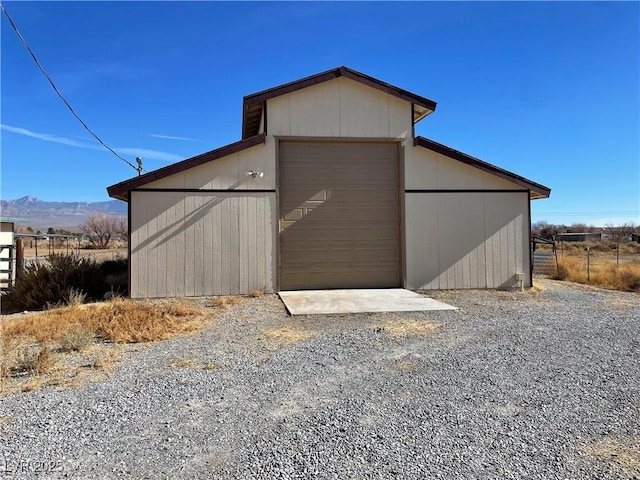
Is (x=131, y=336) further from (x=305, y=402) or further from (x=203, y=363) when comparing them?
(x=305, y=402)

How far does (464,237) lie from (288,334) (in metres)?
6.19

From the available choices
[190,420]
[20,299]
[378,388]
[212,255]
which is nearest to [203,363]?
[190,420]

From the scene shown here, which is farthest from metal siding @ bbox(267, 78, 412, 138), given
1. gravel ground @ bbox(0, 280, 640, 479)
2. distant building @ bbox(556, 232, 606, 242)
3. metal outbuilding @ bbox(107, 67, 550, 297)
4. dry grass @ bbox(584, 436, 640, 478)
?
distant building @ bbox(556, 232, 606, 242)

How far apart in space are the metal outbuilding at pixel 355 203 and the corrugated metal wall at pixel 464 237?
25mm

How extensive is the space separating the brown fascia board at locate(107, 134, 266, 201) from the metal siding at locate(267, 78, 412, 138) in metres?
0.96

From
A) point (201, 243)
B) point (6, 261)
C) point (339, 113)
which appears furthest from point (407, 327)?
point (6, 261)

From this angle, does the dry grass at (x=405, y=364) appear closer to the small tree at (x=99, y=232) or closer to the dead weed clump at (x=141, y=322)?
the dead weed clump at (x=141, y=322)

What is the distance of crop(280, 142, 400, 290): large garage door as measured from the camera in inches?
408

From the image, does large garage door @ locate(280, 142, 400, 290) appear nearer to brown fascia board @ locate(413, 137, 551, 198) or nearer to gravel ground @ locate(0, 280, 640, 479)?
brown fascia board @ locate(413, 137, 551, 198)

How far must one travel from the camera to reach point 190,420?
3.31 metres

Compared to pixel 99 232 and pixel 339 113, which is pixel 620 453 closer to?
pixel 339 113

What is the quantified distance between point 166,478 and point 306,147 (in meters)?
8.83

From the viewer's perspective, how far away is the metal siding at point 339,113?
10266 millimetres

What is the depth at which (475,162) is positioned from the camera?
10406 millimetres
